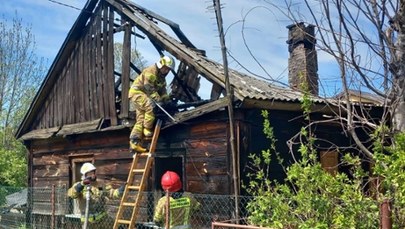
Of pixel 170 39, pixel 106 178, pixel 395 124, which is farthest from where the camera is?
pixel 106 178

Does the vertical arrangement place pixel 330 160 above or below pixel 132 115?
below

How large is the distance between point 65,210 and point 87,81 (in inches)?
119

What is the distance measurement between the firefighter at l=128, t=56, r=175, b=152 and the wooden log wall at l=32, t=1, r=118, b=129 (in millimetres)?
1751

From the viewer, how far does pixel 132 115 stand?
32.4 feet

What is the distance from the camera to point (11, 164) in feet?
66.6

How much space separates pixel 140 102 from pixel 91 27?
3.70 meters

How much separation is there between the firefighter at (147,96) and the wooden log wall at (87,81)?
1.75m

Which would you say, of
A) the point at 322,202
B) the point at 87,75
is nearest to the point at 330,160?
the point at 322,202

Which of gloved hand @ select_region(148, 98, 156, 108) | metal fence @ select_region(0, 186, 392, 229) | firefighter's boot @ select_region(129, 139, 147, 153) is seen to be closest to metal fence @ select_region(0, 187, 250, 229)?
metal fence @ select_region(0, 186, 392, 229)

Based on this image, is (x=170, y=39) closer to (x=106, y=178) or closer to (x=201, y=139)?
(x=201, y=139)

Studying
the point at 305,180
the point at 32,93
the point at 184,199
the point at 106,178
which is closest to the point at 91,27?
the point at 106,178

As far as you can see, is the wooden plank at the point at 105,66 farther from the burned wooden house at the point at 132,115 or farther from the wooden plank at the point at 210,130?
the wooden plank at the point at 210,130

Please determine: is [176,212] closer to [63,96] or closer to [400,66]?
[400,66]

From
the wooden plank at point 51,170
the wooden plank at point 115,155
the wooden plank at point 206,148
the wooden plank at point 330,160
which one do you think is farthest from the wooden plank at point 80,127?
the wooden plank at point 330,160
